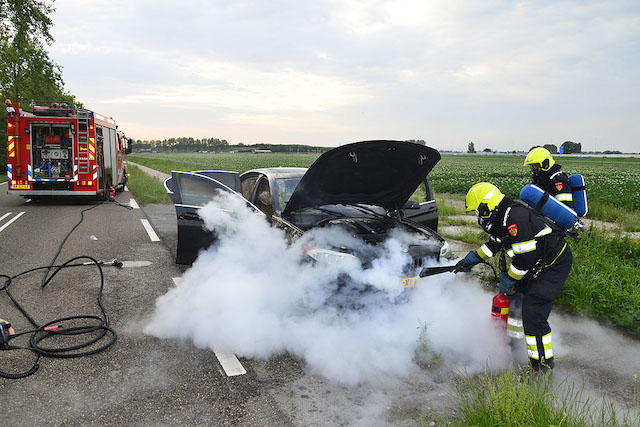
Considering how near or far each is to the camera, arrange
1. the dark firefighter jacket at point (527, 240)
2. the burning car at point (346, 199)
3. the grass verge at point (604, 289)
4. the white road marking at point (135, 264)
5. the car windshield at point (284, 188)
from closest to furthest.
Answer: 1. the dark firefighter jacket at point (527, 240)
2. the burning car at point (346, 199)
3. the grass verge at point (604, 289)
4. the car windshield at point (284, 188)
5. the white road marking at point (135, 264)

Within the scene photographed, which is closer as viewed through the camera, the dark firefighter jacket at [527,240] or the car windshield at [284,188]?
the dark firefighter jacket at [527,240]

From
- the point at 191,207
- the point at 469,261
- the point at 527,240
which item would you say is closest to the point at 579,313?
the point at 469,261

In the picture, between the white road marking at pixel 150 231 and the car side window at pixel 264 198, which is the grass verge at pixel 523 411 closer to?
the car side window at pixel 264 198

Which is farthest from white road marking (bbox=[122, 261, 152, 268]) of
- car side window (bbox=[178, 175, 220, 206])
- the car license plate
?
the car license plate

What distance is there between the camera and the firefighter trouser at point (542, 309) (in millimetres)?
3611

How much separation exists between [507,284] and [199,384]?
2.71m

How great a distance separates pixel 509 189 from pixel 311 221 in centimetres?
1596

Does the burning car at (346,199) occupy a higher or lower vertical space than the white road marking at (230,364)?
higher

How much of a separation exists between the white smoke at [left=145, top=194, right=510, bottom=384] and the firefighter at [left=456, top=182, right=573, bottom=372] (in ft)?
1.34

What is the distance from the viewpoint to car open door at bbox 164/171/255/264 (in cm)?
596

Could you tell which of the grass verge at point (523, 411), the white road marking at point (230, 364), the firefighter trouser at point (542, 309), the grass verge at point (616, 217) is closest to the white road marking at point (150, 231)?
the white road marking at point (230, 364)

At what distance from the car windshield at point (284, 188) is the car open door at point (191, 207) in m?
0.58

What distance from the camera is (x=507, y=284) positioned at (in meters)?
3.93

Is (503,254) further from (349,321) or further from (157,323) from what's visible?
(157,323)
